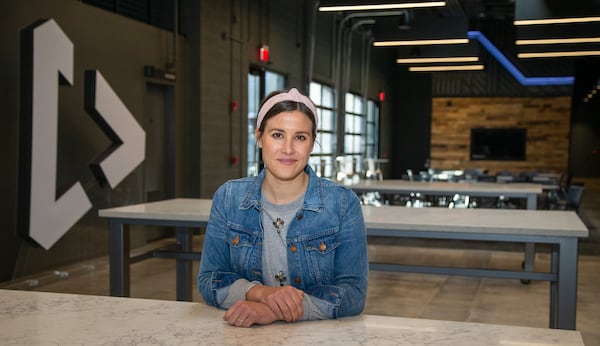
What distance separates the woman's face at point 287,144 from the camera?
1595mm

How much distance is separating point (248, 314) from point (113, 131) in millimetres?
4948

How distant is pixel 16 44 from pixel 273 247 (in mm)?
4697

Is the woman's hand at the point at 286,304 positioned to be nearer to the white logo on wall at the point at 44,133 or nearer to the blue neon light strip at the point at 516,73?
the white logo on wall at the point at 44,133

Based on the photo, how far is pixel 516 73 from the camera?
1706cm

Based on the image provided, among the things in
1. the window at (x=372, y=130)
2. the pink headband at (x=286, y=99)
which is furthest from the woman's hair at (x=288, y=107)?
the window at (x=372, y=130)

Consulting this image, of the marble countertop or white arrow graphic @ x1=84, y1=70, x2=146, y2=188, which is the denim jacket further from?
white arrow graphic @ x1=84, y1=70, x2=146, y2=188

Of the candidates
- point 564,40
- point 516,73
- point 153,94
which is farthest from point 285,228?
point 516,73

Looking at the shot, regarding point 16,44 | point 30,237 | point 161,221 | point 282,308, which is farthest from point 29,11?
point 282,308

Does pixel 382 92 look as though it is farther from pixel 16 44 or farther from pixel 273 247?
pixel 273 247

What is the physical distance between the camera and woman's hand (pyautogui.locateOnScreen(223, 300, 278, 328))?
140cm

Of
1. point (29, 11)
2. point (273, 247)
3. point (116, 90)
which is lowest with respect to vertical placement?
point (273, 247)

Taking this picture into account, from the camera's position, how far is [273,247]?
1.64 metres

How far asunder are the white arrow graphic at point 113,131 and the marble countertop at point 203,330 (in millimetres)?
4430

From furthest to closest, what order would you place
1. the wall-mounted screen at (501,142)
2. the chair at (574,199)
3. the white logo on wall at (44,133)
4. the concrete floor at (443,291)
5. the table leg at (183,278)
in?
the wall-mounted screen at (501,142), the chair at (574,199), the white logo on wall at (44,133), the concrete floor at (443,291), the table leg at (183,278)
